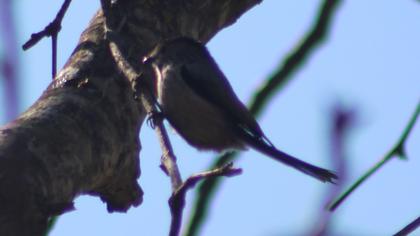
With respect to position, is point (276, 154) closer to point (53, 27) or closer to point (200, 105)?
point (200, 105)

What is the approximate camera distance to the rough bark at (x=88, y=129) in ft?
8.18

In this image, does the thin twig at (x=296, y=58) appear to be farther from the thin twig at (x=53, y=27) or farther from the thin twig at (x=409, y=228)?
the thin twig at (x=53, y=27)

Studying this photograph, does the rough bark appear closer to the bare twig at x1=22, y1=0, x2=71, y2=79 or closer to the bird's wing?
the bare twig at x1=22, y1=0, x2=71, y2=79

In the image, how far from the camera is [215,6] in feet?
14.5

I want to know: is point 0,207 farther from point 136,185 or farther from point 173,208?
point 136,185

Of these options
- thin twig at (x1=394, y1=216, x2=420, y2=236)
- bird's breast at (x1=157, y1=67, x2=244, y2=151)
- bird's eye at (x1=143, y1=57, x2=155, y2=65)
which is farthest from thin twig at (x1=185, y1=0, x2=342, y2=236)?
bird's breast at (x1=157, y1=67, x2=244, y2=151)

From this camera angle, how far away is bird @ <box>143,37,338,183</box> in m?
4.39

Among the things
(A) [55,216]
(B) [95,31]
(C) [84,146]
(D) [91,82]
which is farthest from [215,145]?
(A) [55,216]

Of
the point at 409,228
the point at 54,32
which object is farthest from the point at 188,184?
the point at 54,32

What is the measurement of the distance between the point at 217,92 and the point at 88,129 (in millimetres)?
1560

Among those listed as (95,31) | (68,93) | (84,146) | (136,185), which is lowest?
(136,185)

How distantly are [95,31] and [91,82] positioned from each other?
576 millimetres

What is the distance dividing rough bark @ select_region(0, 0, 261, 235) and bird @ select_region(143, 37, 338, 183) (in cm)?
19

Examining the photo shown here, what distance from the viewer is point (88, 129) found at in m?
3.08
